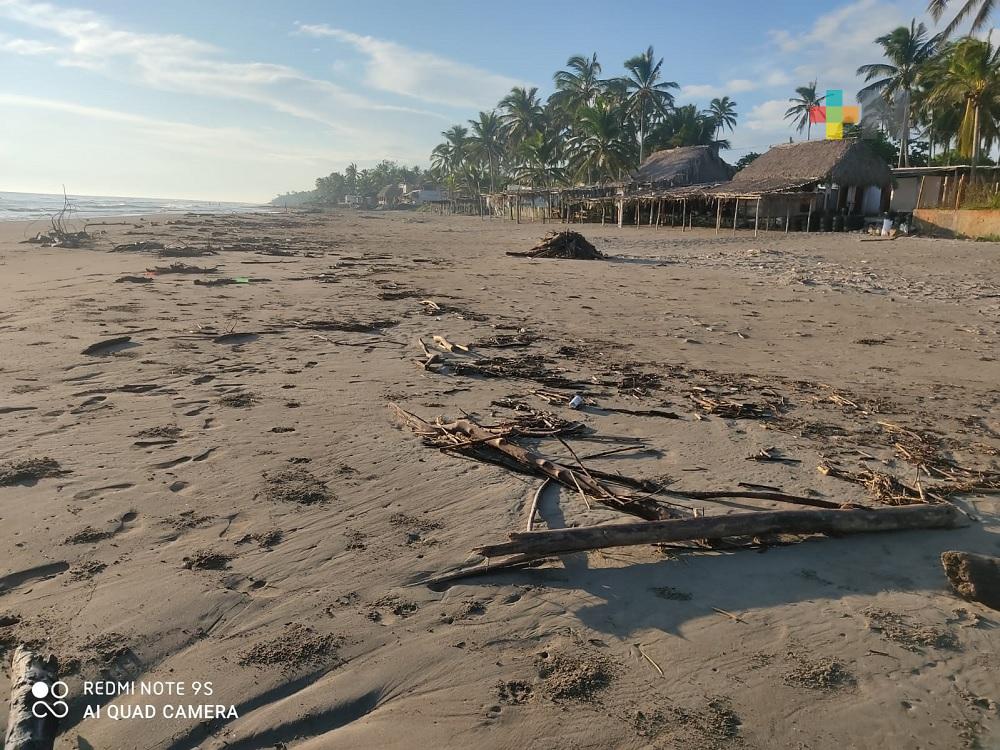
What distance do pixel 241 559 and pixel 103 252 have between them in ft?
62.1

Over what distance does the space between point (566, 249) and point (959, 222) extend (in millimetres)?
14780

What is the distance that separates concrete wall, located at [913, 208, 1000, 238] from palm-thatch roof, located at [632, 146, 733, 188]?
15575 mm

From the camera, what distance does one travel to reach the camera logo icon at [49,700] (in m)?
2.18

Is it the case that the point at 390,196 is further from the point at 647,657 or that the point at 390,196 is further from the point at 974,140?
the point at 647,657

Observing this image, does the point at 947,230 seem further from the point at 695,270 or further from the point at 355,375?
the point at 355,375

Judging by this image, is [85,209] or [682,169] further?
[85,209]

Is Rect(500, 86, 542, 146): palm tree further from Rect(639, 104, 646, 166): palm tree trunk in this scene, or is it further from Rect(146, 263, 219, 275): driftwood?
Rect(146, 263, 219, 275): driftwood

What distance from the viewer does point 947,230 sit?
22453 mm

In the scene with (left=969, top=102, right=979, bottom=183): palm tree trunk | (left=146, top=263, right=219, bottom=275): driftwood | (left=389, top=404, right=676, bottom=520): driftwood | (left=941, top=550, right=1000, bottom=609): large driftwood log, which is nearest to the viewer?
(left=941, top=550, right=1000, bottom=609): large driftwood log

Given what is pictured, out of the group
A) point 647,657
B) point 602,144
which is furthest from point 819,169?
point 647,657

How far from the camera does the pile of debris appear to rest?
18391 millimetres

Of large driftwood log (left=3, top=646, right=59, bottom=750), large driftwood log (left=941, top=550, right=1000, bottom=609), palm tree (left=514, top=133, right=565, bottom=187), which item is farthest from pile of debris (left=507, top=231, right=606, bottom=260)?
palm tree (left=514, top=133, right=565, bottom=187)

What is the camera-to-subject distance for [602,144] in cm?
3897

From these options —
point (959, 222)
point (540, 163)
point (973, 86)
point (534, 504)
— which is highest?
point (973, 86)
